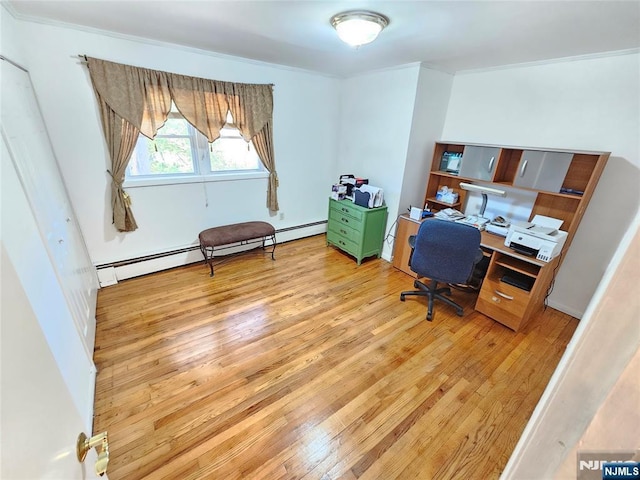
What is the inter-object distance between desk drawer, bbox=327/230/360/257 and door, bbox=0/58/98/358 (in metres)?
2.74

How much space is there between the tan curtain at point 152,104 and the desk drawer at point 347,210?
141 cm

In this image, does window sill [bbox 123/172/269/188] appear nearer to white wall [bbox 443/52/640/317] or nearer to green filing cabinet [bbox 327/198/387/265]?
green filing cabinet [bbox 327/198/387/265]

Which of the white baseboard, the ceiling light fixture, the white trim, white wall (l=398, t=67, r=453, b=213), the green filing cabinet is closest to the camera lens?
the ceiling light fixture

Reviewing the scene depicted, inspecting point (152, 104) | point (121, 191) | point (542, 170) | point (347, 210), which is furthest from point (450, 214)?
point (121, 191)

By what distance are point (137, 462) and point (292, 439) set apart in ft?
2.65

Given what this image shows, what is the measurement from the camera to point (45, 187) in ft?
5.78

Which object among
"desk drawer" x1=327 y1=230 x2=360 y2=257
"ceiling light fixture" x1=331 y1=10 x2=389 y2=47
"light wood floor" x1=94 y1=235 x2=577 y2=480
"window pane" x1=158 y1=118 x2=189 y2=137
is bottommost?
"light wood floor" x1=94 y1=235 x2=577 y2=480

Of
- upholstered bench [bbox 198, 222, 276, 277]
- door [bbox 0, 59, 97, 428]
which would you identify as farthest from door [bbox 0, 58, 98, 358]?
upholstered bench [bbox 198, 222, 276, 277]

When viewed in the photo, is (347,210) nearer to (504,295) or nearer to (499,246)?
(499,246)

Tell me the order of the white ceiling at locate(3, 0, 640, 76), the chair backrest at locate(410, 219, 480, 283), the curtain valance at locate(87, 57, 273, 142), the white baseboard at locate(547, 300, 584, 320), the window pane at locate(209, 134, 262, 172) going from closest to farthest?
the white ceiling at locate(3, 0, 640, 76) → the chair backrest at locate(410, 219, 480, 283) → the curtain valance at locate(87, 57, 273, 142) → the white baseboard at locate(547, 300, 584, 320) → the window pane at locate(209, 134, 262, 172)

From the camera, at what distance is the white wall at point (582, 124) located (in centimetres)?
215

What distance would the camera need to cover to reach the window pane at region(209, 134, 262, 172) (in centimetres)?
322

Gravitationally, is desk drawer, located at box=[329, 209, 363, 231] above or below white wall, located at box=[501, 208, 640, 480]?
below

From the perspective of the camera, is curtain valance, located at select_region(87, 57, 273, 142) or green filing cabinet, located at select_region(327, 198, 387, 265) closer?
curtain valance, located at select_region(87, 57, 273, 142)
